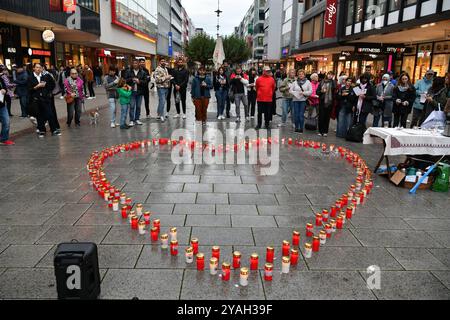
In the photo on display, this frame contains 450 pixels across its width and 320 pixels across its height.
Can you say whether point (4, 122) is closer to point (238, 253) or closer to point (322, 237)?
point (238, 253)

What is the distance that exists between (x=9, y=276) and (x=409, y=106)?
1190cm

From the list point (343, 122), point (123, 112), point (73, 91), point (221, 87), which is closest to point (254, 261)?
point (343, 122)

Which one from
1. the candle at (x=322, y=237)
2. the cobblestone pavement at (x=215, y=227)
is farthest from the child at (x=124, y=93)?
the candle at (x=322, y=237)

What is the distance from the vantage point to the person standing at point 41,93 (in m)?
10.4

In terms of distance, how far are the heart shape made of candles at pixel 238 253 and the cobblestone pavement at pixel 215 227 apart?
128 millimetres

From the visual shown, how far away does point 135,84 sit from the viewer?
1272 centimetres

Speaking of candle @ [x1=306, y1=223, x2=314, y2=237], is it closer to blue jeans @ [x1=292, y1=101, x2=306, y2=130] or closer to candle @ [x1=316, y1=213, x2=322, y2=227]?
candle @ [x1=316, y1=213, x2=322, y2=227]

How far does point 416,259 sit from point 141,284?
3063mm

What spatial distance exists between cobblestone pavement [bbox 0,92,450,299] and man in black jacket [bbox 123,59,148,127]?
4487 millimetres

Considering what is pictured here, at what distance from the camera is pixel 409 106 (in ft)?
39.5

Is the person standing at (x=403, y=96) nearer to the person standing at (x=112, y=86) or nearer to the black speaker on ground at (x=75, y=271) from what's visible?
the person standing at (x=112, y=86)

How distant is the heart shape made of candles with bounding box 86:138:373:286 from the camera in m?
3.90
